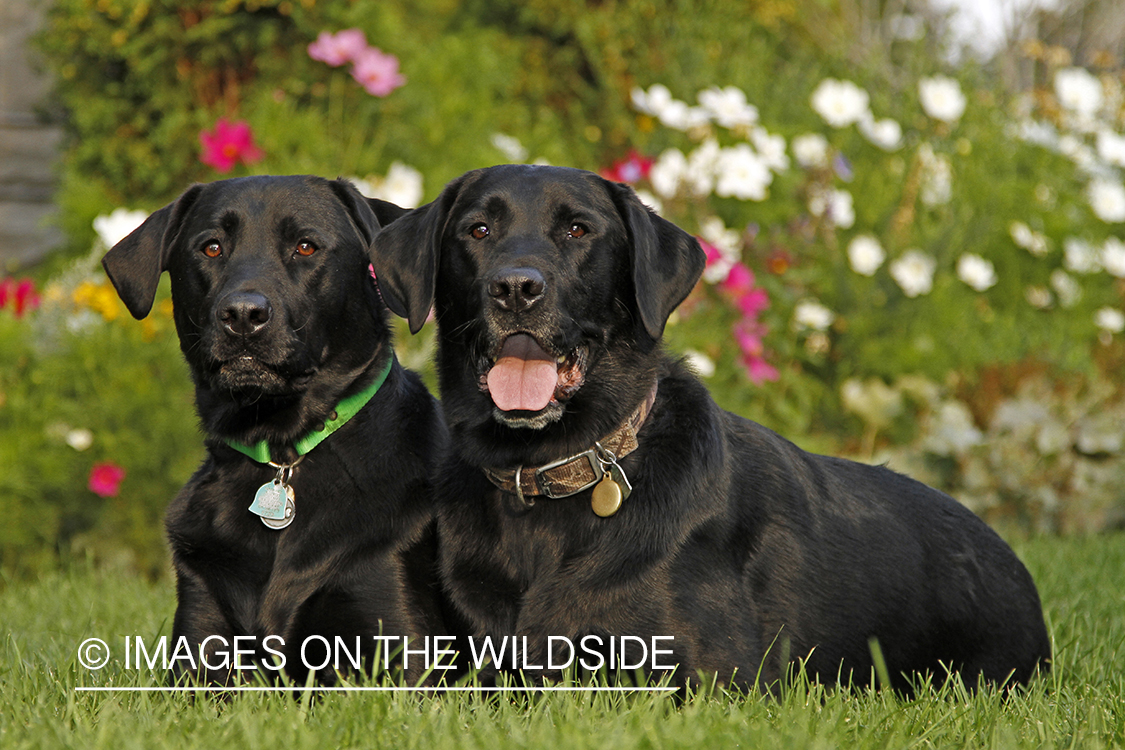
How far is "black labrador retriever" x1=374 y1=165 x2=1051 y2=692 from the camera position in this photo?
3070mm

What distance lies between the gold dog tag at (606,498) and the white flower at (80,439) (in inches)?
123

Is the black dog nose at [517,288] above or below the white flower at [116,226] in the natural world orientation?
above

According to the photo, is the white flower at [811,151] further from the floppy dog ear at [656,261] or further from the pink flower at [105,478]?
the pink flower at [105,478]

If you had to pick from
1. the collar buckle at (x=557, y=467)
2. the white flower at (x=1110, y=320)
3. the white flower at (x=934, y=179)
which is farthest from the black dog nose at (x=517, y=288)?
the white flower at (x=1110, y=320)

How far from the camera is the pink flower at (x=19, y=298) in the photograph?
5973 millimetres

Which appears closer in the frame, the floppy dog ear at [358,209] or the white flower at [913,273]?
the floppy dog ear at [358,209]

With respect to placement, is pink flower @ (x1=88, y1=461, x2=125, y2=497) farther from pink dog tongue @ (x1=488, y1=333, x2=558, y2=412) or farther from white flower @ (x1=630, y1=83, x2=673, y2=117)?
white flower @ (x1=630, y1=83, x2=673, y2=117)

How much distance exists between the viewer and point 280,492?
3379 mm

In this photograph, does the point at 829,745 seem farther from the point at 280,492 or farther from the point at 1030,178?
the point at 1030,178

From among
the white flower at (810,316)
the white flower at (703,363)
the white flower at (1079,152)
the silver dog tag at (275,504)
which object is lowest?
the white flower at (703,363)

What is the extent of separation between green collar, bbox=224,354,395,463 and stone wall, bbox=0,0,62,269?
6.05m

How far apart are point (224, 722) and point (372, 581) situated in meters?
0.75

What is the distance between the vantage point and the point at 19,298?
19.7ft

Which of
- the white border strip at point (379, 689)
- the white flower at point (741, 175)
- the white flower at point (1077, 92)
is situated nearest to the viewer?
the white border strip at point (379, 689)
